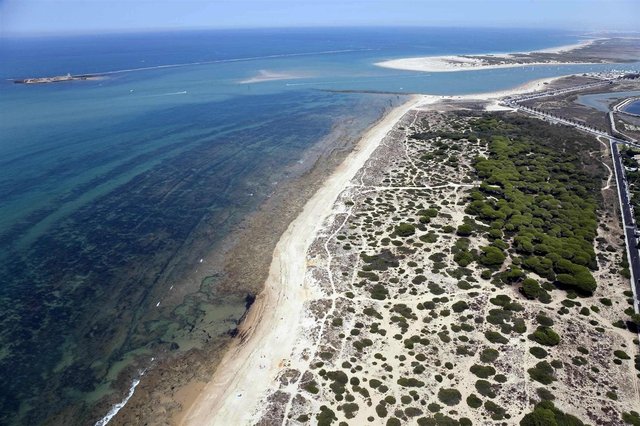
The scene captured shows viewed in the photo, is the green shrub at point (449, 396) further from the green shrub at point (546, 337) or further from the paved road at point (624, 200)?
the paved road at point (624, 200)

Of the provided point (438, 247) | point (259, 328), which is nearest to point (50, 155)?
point (259, 328)

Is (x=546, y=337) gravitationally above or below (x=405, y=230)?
below

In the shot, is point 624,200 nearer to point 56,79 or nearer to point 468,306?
point 468,306

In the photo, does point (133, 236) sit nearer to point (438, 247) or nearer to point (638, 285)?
point (438, 247)

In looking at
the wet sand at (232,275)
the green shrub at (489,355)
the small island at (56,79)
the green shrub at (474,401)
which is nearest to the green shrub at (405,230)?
the wet sand at (232,275)

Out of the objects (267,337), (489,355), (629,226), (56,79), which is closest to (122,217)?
(267,337)
